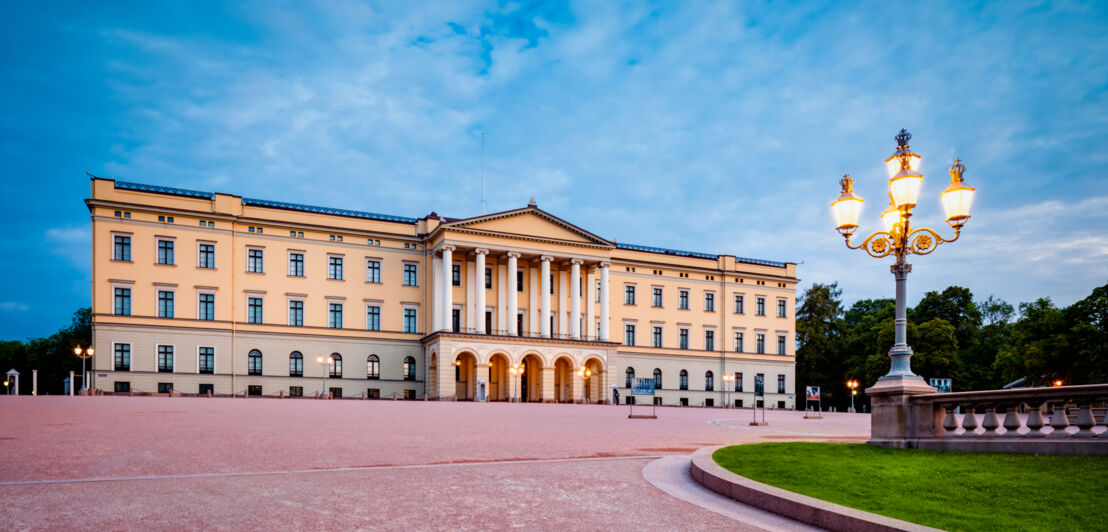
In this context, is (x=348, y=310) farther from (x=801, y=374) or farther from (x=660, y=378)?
(x=801, y=374)

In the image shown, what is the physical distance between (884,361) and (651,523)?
64602 mm

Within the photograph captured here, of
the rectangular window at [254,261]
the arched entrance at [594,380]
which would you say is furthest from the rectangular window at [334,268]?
the arched entrance at [594,380]

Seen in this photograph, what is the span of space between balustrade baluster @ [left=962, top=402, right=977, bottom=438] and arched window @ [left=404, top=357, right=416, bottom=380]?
161 feet

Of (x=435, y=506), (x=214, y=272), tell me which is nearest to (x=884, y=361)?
(x=214, y=272)

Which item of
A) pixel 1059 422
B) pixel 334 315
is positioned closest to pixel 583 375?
pixel 334 315

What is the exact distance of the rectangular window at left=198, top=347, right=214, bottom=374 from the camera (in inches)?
1975

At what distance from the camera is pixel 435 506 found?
6941mm

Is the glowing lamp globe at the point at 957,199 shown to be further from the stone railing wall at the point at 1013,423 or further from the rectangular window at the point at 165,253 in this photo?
the rectangular window at the point at 165,253

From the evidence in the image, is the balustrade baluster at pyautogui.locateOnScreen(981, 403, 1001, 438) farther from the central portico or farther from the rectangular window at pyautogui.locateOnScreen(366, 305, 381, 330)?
the rectangular window at pyautogui.locateOnScreen(366, 305, 381, 330)

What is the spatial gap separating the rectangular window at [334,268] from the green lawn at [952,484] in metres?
48.7

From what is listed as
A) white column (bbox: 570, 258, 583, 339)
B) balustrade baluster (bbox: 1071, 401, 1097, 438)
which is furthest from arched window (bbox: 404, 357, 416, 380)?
balustrade baluster (bbox: 1071, 401, 1097, 438)

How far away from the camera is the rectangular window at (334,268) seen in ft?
181

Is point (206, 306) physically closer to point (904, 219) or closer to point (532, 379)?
point (532, 379)

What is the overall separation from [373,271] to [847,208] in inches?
1887
